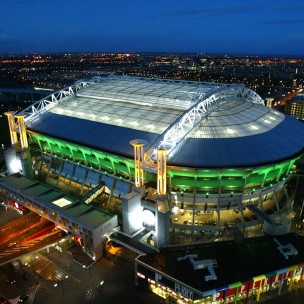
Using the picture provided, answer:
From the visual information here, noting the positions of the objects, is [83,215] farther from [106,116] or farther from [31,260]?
[106,116]

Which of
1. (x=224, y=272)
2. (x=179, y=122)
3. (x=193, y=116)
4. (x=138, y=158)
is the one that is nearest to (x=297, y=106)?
(x=193, y=116)

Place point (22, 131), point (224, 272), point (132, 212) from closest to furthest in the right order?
point (224, 272)
point (132, 212)
point (22, 131)

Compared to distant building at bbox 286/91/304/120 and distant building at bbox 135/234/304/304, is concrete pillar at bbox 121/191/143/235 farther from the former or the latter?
distant building at bbox 286/91/304/120

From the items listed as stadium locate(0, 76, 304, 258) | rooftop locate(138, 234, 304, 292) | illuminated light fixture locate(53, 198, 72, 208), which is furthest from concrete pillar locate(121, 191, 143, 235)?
illuminated light fixture locate(53, 198, 72, 208)

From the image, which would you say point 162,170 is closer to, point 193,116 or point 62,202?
point 193,116

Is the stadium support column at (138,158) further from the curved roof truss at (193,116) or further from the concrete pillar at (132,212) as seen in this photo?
the concrete pillar at (132,212)

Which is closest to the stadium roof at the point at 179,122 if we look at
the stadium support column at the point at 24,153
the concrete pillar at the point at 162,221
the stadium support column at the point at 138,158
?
the stadium support column at the point at 138,158

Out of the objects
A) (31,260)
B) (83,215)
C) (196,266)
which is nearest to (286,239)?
(196,266)
